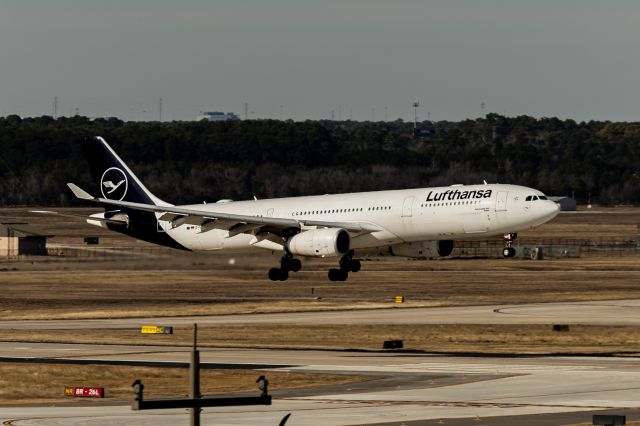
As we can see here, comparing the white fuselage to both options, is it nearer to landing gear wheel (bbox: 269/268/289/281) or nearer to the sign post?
landing gear wheel (bbox: 269/268/289/281)

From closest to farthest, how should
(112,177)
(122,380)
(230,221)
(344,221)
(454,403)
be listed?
(454,403) → (122,380) → (344,221) → (230,221) → (112,177)

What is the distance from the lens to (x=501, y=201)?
87.6 m

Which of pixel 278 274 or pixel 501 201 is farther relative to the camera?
pixel 278 274

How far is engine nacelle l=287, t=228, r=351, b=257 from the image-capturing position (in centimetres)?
8994

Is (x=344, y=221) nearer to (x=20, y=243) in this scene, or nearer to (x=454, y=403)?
(x=454, y=403)

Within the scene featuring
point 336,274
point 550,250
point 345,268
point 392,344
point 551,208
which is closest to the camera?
point 392,344

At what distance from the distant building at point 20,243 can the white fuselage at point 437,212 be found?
90198mm

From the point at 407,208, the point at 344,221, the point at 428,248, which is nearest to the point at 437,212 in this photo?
the point at 407,208

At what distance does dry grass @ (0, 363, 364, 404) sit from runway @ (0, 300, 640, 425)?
2154 millimetres

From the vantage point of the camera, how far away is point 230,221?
94750 mm

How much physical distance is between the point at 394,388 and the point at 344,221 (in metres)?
32.1

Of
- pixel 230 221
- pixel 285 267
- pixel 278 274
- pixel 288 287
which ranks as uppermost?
pixel 230 221

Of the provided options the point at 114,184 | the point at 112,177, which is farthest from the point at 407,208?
the point at 112,177

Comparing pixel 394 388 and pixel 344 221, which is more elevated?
pixel 344 221
